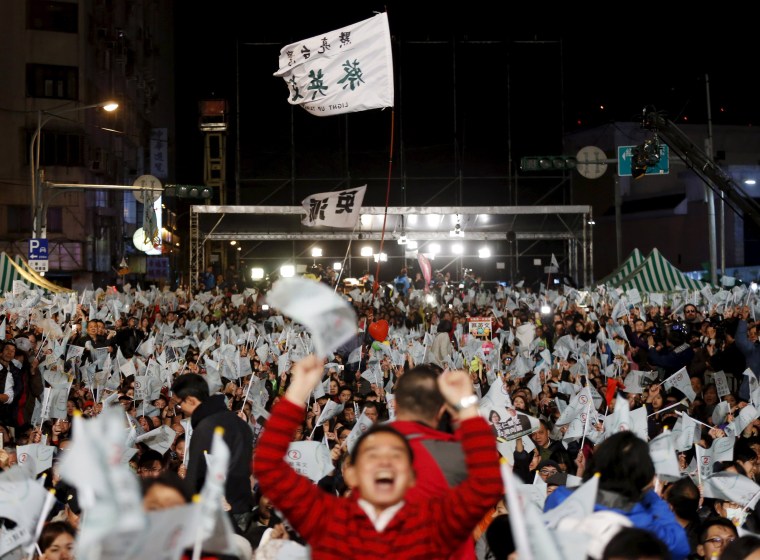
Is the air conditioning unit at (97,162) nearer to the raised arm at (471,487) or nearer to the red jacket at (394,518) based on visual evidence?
the red jacket at (394,518)

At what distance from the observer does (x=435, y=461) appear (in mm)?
3906

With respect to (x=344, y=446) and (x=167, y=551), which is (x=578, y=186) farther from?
(x=167, y=551)

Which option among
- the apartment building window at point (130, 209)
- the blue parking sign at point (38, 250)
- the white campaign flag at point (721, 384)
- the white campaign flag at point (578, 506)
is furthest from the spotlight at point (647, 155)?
the apartment building window at point (130, 209)

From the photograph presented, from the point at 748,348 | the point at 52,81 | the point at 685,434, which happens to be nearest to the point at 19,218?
the point at 52,81

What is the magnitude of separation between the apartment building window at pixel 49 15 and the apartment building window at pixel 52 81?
1.46 metres

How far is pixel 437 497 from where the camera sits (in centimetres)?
369

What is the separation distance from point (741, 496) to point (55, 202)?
38073 mm

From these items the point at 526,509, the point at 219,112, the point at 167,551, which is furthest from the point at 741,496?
the point at 219,112

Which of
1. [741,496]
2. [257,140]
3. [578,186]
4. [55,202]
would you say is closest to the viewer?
[741,496]

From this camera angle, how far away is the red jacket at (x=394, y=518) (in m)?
3.37

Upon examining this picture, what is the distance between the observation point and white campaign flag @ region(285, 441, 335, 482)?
702 cm

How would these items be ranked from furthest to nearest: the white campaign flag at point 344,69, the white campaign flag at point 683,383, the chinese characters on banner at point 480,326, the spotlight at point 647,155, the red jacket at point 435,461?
the spotlight at point 647,155 → the chinese characters on banner at point 480,326 → the white campaign flag at point 344,69 → the white campaign flag at point 683,383 → the red jacket at point 435,461

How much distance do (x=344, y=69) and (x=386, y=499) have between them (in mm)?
12201

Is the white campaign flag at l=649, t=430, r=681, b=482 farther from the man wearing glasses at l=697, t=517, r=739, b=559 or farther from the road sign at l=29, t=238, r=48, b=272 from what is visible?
the road sign at l=29, t=238, r=48, b=272
